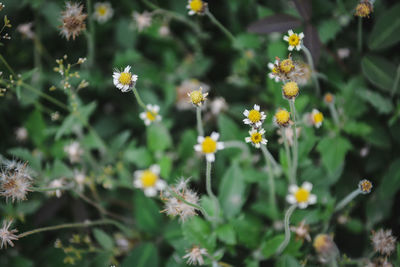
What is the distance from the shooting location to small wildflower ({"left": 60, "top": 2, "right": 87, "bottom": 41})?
1.51 meters

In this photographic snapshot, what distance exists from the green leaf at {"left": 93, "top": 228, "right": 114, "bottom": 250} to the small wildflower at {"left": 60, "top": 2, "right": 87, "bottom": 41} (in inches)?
38.7

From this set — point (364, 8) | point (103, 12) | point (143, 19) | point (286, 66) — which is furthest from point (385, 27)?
point (103, 12)

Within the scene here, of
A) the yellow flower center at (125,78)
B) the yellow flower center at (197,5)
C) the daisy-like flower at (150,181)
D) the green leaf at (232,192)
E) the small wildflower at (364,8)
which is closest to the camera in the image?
the daisy-like flower at (150,181)

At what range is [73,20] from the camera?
59.6 inches

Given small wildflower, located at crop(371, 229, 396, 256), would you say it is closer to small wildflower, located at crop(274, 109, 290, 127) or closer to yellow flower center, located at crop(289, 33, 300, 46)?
small wildflower, located at crop(274, 109, 290, 127)

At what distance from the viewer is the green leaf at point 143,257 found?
1.75 meters

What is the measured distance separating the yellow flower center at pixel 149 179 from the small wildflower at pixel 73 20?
835mm

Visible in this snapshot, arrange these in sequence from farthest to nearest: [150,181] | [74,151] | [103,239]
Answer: [74,151] < [103,239] < [150,181]

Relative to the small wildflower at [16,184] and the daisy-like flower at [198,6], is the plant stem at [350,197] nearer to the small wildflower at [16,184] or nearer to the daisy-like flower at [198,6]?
the daisy-like flower at [198,6]

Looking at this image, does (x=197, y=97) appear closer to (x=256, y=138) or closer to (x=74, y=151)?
(x=256, y=138)

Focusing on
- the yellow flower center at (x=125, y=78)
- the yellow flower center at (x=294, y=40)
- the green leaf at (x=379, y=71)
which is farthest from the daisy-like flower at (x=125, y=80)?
the green leaf at (x=379, y=71)

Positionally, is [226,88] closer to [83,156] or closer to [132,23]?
[132,23]

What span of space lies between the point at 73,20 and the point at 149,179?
0.92 metres

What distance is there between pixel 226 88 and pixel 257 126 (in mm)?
1120
